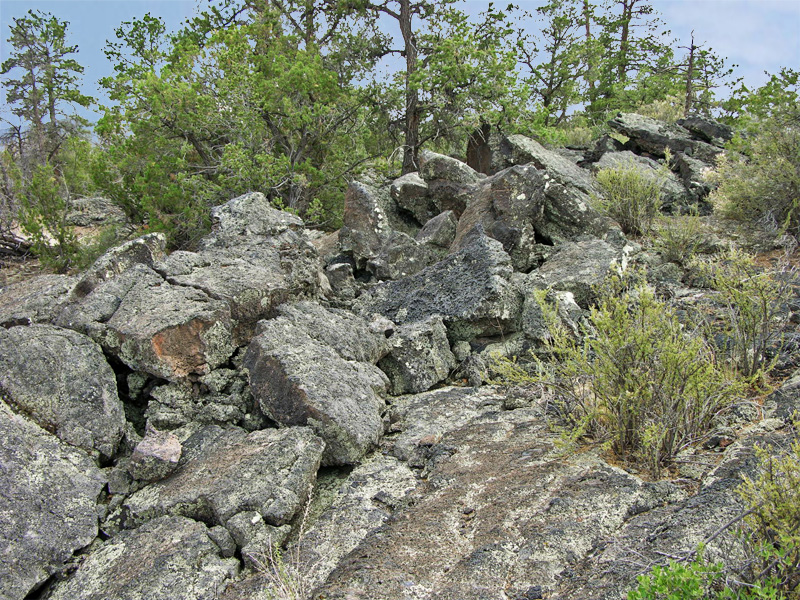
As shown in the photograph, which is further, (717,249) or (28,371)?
(717,249)

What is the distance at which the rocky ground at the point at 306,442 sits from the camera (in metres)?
2.85

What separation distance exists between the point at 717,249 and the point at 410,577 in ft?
20.5

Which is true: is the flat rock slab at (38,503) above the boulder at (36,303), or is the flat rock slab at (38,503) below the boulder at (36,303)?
below

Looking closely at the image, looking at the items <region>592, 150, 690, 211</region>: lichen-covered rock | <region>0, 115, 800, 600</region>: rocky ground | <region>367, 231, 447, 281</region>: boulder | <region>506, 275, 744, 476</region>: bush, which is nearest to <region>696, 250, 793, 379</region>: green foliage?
<region>0, 115, 800, 600</region>: rocky ground

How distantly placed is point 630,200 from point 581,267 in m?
2.71

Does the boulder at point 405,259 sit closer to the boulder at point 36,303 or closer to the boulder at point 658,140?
the boulder at point 36,303

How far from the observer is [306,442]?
370 centimetres

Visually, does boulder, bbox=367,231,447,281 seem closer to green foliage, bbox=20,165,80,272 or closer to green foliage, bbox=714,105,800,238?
green foliage, bbox=714,105,800,238

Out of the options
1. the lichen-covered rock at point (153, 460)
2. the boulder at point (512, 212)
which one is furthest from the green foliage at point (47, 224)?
the lichen-covered rock at point (153, 460)

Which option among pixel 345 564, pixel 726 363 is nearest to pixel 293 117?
pixel 726 363

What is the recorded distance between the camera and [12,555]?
3021 millimetres

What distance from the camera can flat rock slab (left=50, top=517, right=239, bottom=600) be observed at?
2.86 m

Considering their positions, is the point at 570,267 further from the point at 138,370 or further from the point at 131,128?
the point at 131,128

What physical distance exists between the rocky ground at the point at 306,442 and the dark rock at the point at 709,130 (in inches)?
355
